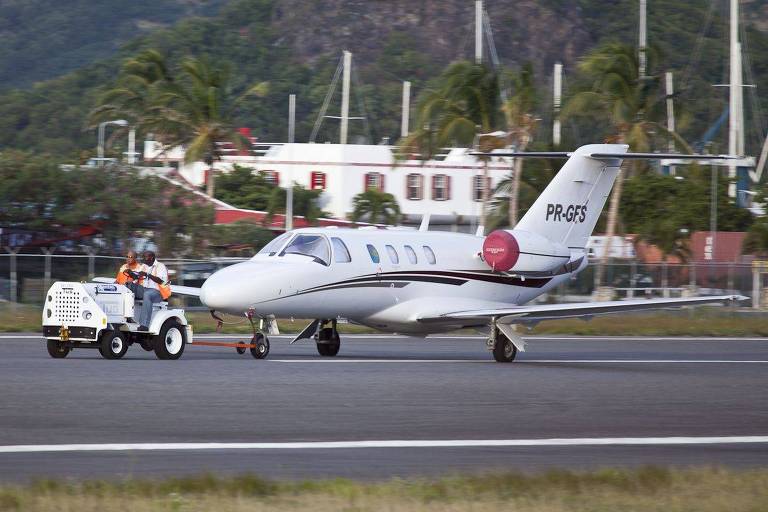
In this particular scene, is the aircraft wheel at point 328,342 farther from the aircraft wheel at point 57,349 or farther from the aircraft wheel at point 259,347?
the aircraft wheel at point 57,349

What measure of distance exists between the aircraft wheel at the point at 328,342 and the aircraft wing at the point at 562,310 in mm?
1793

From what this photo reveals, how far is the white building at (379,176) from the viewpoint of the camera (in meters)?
74.2

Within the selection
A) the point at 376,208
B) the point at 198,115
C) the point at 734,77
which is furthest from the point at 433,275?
the point at 376,208

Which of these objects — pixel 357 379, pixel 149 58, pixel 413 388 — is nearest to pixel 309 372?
pixel 357 379

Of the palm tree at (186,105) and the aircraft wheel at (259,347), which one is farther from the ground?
the palm tree at (186,105)

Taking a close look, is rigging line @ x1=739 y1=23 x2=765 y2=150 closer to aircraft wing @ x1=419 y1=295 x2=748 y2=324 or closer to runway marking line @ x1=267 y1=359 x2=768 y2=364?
runway marking line @ x1=267 y1=359 x2=768 y2=364

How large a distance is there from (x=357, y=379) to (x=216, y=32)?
14694 centimetres

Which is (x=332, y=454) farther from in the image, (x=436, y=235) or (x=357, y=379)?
(x=436, y=235)

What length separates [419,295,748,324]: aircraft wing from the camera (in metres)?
22.0

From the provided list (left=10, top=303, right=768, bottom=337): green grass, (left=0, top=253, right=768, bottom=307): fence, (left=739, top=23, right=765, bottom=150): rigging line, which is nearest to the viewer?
(left=10, top=303, right=768, bottom=337): green grass

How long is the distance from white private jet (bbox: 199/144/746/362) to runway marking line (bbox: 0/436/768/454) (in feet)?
26.5

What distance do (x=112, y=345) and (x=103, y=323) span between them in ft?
2.32

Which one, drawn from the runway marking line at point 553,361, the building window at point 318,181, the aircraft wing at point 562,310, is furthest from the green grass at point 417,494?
the building window at point 318,181

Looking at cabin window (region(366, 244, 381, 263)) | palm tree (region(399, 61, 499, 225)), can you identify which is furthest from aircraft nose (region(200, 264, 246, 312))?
palm tree (region(399, 61, 499, 225))
